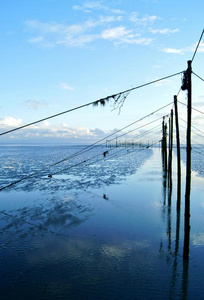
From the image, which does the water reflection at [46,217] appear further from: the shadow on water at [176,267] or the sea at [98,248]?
the shadow on water at [176,267]

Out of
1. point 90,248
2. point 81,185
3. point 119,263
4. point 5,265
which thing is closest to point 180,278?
point 119,263

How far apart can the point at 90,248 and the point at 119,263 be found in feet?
5.71

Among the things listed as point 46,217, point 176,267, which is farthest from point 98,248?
point 46,217

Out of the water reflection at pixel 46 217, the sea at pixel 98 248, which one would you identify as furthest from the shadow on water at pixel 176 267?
the water reflection at pixel 46 217

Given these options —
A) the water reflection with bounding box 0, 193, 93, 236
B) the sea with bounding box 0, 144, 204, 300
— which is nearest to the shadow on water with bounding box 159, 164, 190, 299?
the sea with bounding box 0, 144, 204, 300

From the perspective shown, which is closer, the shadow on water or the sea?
the shadow on water

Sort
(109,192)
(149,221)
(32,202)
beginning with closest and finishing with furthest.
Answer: (149,221) → (32,202) → (109,192)

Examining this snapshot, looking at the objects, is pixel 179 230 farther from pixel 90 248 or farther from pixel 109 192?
pixel 109 192

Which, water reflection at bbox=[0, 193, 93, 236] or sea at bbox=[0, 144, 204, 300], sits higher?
water reflection at bbox=[0, 193, 93, 236]

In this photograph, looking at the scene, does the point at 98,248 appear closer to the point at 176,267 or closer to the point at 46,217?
the point at 176,267

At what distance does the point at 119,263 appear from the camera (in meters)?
8.73

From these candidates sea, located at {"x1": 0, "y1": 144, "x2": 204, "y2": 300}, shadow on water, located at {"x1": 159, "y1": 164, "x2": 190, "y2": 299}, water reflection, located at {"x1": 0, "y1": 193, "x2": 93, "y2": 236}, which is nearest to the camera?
shadow on water, located at {"x1": 159, "y1": 164, "x2": 190, "y2": 299}

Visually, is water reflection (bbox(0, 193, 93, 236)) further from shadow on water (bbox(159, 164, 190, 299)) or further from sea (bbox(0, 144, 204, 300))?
shadow on water (bbox(159, 164, 190, 299))

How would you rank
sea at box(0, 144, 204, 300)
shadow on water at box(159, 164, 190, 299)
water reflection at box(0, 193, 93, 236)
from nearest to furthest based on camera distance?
shadow on water at box(159, 164, 190, 299) → sea at box(0, 144, 204, 300) → water reflection at box(0, 193, 93, 236)
